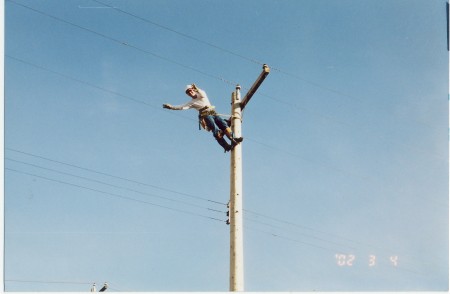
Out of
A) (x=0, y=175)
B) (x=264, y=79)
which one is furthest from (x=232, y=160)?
(x=0, y=175)

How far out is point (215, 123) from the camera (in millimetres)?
8352

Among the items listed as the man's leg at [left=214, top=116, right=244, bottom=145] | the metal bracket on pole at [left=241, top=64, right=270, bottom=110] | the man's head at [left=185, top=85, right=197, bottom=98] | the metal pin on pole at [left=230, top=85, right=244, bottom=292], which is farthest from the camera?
the man's head at [left=185, top=85, right=197, bottom=98]

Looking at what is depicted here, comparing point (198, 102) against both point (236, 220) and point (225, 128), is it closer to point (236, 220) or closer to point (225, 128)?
point (225, 128)

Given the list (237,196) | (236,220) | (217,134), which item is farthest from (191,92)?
(236,220)

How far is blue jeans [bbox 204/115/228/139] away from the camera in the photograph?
8156 millimetres

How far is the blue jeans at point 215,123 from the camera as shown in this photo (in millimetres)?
8156

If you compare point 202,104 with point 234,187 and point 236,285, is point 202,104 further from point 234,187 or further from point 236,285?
point 236,285

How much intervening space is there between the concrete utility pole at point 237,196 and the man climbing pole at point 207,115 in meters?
0.18

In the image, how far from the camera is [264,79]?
26.9 ft

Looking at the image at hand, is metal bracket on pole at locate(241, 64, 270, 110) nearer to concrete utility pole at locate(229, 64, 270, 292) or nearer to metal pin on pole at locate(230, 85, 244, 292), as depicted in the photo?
concrete utility pole at locate(229, 64, 270, 292)

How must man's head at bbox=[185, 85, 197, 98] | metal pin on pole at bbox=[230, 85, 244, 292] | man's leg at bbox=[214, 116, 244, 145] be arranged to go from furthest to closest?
man's head at bbox=[185, 85, 197, 98], man's leg at bbox=[214, 116, 244, 145], metal pin on pole at bbox=[230, 85, 244, 292]

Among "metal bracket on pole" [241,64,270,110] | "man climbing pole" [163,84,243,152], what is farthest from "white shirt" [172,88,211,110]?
"metal bracket on pole" [241,64,270,110]

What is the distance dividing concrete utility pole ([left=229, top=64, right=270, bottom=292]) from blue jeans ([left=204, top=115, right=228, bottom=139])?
0.55 ft

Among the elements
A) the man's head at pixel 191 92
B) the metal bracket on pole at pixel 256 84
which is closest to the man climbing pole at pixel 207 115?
the man's head at pixel 191 92
